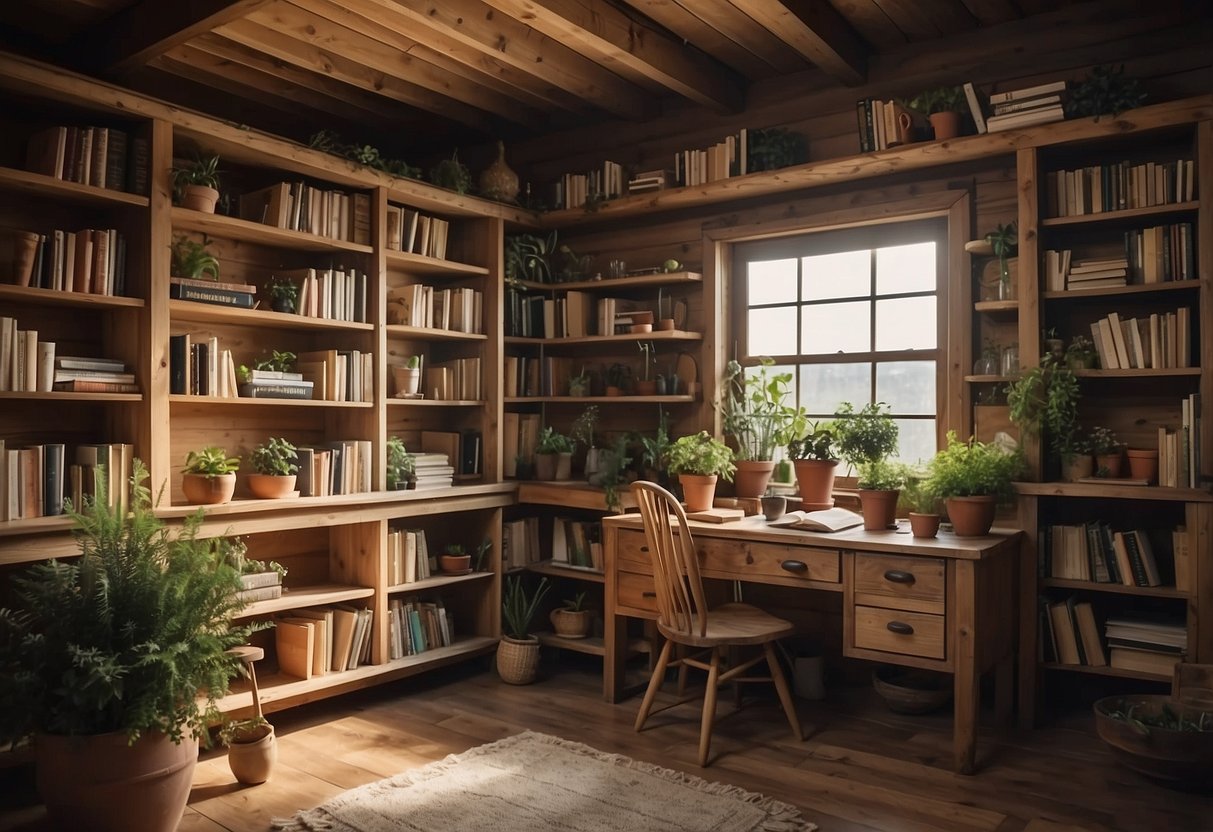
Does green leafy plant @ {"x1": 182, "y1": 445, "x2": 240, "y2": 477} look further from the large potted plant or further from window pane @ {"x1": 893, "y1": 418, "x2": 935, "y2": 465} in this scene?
window pane @ {"x1": 893, "y1": 418, "x2": 935, "y2": 465}

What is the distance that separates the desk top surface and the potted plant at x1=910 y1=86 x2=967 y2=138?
157 cm

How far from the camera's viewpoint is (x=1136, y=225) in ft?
11.3

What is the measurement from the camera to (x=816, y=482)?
3820mm

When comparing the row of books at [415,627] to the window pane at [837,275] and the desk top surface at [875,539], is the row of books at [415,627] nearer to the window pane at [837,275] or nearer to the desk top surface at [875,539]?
the desk top surface at [875,539]

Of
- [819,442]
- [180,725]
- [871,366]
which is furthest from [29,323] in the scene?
[871,366]

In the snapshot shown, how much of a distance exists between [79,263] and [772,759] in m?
2.93

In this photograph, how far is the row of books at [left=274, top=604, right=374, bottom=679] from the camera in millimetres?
3637

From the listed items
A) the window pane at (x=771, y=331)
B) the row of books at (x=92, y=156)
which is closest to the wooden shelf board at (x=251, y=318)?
the row of books at (x=92, y=156)

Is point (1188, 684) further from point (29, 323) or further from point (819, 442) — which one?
point (29, 323)

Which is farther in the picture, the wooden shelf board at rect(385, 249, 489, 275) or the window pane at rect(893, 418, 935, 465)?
the wooden shelf board at rect(385, 249, 489, 275)

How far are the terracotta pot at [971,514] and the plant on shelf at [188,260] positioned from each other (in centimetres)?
291

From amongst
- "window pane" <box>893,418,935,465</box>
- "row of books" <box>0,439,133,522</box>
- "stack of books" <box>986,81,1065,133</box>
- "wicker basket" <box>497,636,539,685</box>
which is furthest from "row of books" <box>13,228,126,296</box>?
"stack of books" <box>986,81,1065,133</box>

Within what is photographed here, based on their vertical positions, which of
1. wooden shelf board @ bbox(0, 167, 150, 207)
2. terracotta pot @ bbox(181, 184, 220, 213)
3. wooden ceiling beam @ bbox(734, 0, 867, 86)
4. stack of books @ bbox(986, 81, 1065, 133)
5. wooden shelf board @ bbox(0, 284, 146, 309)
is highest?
wooden ceiling beam @ bbox(734, 0, 867, 86)

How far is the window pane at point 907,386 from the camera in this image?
390cm
